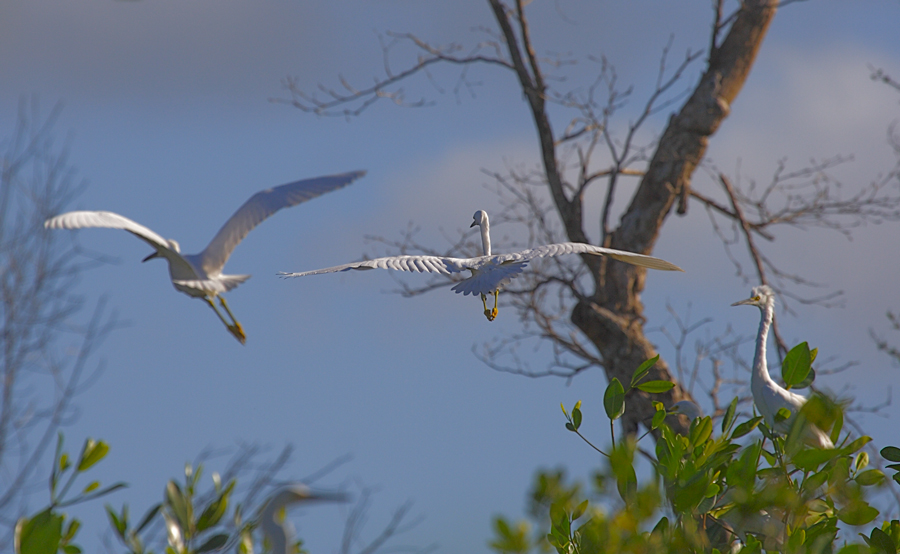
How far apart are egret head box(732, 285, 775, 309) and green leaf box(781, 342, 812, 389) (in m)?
2.73

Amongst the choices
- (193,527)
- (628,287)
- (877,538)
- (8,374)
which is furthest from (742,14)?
(8,374)

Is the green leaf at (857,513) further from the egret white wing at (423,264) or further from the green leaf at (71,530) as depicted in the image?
the egret white wing at (423,264)

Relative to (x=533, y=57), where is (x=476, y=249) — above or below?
below

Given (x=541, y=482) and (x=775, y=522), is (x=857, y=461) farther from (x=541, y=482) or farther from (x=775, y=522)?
(x=541, y=482)

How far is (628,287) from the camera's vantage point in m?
8.48

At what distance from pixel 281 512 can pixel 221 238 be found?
4.60 m

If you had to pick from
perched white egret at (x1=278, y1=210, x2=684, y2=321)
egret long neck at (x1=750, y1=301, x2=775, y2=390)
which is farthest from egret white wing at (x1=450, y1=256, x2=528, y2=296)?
egret long neck at (x1=750, y1=301, x2=775, y2=390)

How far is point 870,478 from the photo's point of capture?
2578 mm

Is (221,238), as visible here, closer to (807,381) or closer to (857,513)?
(807,381)

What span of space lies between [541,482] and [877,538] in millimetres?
1265

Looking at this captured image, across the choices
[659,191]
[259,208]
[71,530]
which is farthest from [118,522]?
[659,191]

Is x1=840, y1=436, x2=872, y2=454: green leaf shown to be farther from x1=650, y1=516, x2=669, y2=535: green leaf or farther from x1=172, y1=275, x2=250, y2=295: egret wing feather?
x1=172, y1=275, x2=250, y2=295: egret wing feather

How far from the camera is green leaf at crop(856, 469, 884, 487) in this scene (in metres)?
2.56

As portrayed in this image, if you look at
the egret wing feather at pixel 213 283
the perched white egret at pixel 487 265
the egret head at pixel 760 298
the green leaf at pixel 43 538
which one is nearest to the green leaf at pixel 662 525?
the green leaf at pixel 43 538
